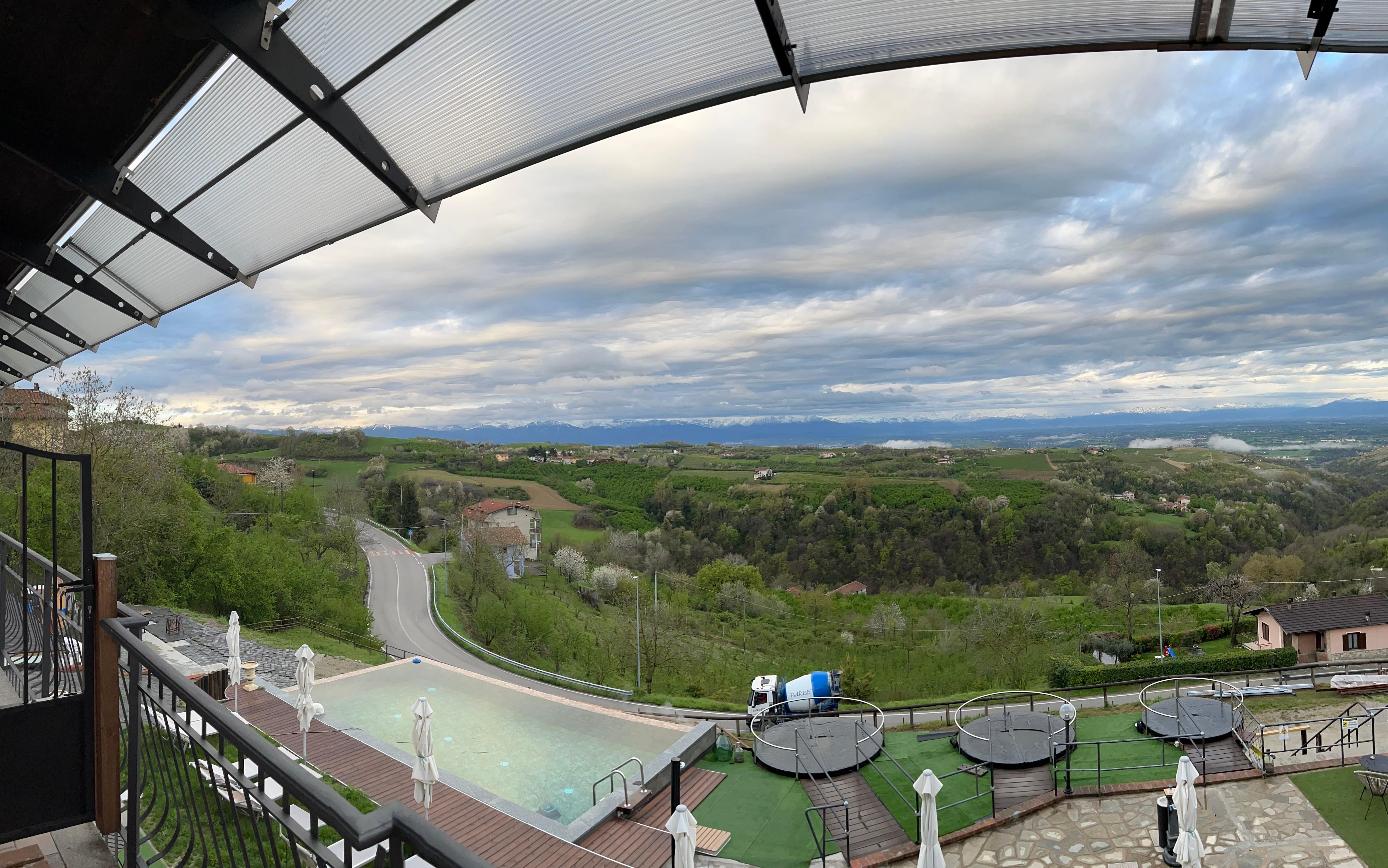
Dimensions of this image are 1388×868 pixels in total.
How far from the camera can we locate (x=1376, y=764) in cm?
953

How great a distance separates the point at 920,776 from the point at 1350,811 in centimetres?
559

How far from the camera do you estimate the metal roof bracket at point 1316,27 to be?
229 cm

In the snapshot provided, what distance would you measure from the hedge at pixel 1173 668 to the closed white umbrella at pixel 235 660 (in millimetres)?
20929

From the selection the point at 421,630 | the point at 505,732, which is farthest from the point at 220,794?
the point at 421,630

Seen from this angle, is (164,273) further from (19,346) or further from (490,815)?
(490,815)

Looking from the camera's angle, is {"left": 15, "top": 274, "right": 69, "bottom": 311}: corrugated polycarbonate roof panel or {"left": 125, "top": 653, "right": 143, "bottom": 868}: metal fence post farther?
{"left": 15, "top": 274, "right": 69, "bottom": 311}: corrugated polycarbonate roof panel

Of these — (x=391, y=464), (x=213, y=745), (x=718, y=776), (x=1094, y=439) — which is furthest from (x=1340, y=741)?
(x=1094, y=439)

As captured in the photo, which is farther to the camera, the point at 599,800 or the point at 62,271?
the point at 599,800

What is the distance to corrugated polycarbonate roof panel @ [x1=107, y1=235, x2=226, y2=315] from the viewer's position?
561 centimetres

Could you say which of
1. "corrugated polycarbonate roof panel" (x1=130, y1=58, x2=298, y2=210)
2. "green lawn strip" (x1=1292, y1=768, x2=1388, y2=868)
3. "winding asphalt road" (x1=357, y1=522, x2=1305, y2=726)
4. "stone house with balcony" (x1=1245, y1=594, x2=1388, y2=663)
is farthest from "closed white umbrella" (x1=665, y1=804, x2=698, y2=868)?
"stone house with balcony" (x1=1245, y1=594, x2=1388, y2=663)

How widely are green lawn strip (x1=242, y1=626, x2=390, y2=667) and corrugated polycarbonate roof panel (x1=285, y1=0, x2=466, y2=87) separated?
19.7 meters

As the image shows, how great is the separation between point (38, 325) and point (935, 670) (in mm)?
30771

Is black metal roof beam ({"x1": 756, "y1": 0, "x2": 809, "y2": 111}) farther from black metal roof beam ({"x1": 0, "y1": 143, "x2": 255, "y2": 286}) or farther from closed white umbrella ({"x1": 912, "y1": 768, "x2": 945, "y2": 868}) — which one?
closed white umbrella ({"x1": 912, "y1": 768, "x2": 945, "y2": 868})

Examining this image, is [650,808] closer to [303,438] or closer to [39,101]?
[39,101]
